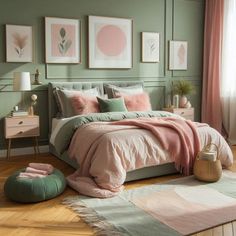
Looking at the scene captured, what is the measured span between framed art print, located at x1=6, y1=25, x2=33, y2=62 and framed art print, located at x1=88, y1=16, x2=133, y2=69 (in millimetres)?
968

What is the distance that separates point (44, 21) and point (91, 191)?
2.91 meters

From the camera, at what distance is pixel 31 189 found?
126 inches

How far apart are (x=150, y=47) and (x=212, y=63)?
1.26 metres

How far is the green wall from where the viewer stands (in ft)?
16.5

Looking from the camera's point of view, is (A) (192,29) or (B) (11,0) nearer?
(B) (11,0)

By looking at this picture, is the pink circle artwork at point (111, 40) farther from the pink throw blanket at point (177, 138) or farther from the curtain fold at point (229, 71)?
the pink throw blanket at point (177, 138)

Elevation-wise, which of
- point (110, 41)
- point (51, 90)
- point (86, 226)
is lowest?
point (86, 226)

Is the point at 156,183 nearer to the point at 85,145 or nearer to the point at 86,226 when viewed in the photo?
the point at 85,145

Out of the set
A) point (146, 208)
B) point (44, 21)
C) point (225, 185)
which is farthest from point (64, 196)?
point (44, 21)

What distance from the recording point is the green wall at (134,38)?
16.5 feet

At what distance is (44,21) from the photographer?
519cm

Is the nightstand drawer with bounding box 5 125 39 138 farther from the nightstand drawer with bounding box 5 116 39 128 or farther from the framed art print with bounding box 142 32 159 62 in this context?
the framed art print with bounding box 142 32 159 62

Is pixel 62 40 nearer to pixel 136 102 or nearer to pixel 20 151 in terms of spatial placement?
pixel 136 102

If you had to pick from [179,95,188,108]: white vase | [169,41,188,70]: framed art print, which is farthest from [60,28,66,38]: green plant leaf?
[179,95,188,108]: white vase
